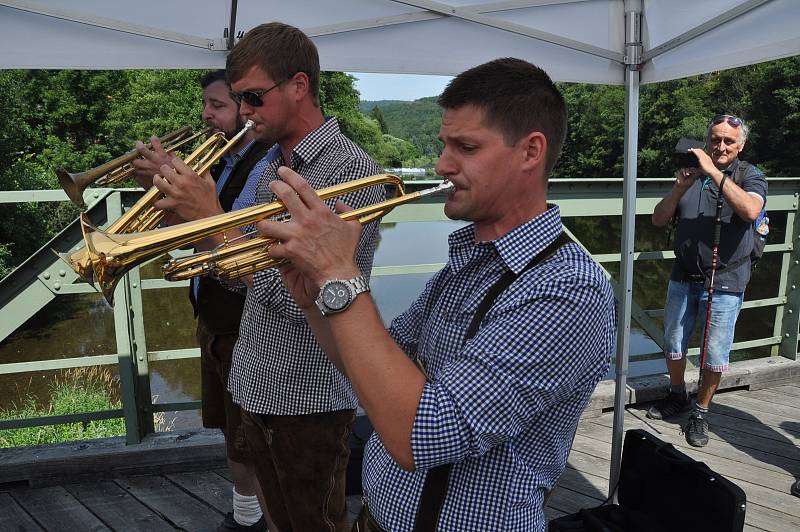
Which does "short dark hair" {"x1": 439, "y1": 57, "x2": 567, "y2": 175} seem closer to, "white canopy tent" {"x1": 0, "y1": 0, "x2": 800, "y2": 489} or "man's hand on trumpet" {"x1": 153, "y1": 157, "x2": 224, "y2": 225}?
"man's hand on trumpet" {"x1": 153, "y1": 157, "x2": 224, "y2": 225}

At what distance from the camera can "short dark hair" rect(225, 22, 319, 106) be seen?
2035mm

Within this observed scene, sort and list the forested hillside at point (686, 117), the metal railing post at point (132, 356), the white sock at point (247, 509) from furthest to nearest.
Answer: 1. the forested hillside at point (686, 117)
2. the metal railing post at point (132, 356)
3. the white sock at point (247, 509)

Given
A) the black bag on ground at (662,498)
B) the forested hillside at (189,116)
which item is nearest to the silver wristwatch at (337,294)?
the black bag on ground at (662,498)

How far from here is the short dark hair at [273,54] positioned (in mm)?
2035

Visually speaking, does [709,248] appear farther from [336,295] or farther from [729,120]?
[336,295]

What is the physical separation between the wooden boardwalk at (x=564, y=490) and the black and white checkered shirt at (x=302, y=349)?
1.29m

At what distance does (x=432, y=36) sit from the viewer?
291 cm

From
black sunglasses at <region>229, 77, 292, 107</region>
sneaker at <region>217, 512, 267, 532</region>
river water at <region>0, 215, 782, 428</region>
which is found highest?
black sunglasses at <region>229, 77, 292, 107</region>

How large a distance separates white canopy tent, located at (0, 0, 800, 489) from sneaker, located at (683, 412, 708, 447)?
36.2 inches

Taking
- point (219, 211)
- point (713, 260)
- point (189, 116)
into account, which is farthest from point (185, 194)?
point (189, 116)

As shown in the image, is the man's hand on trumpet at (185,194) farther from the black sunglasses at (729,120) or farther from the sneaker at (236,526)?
the black sunglasses at (729,120)

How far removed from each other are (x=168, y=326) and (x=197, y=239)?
56.1ft

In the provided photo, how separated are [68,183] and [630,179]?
225 cm

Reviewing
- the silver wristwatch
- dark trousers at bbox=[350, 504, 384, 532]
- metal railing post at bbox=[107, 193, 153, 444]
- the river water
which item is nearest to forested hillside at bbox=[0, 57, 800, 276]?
the river water
